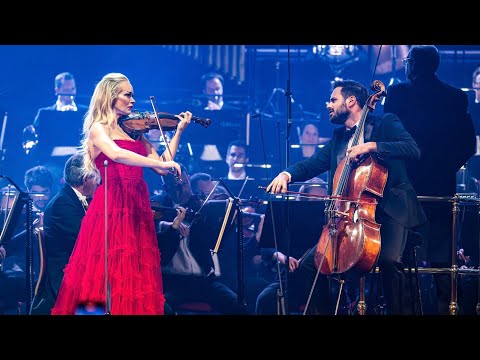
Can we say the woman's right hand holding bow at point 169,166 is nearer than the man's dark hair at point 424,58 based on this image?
Yes

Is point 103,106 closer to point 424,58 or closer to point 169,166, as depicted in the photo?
point 169,166

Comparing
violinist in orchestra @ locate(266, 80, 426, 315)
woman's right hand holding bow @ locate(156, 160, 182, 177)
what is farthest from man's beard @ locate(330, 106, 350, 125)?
woman's right hand holding bow @ locate(156, 160, 182, 177)

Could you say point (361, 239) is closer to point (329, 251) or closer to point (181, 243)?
point (329, 251)

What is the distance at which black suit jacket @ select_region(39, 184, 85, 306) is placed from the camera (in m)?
6.35

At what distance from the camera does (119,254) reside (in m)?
5.52

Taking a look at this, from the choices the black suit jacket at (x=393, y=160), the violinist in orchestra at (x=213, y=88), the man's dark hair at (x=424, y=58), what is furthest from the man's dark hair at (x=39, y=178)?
the man's dark hair at (x=424, y=58)

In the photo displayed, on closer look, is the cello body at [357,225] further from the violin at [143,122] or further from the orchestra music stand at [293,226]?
the violin at [143,122]

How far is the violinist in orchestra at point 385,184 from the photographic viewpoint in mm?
5656

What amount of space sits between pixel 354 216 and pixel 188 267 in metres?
1.78

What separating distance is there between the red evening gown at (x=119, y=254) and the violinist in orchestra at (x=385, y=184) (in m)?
0.94

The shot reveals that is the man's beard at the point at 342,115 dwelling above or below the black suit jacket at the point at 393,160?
above
